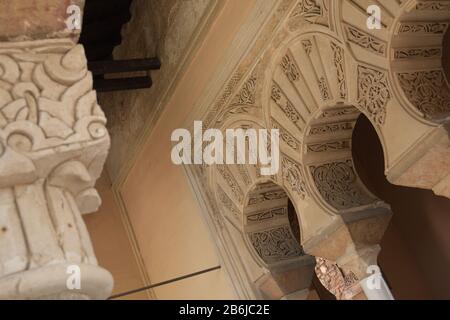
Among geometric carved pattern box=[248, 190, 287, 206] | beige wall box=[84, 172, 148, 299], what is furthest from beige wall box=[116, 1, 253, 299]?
geometric carved pattern box=[248, 190, 287, 206]

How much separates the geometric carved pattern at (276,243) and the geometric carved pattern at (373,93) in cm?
158

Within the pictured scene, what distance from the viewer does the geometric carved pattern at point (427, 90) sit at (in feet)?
12.3

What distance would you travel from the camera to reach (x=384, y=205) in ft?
15.1

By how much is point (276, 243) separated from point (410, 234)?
172 centimetres

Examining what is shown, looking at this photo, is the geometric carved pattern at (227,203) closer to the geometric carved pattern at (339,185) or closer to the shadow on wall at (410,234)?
the geometric carved pattern at (339,185)

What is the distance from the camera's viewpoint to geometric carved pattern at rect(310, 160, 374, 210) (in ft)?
15.0

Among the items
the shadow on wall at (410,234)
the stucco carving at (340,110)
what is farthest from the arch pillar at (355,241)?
the shadow on wall at (410,234)

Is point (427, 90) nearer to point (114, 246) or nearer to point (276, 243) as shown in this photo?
point (276, 243)

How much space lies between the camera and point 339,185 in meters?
4.67

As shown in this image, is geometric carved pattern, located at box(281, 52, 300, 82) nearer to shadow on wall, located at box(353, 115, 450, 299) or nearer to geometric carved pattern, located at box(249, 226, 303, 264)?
geometric carved pattern, located at box(249, 226, 303, 264)

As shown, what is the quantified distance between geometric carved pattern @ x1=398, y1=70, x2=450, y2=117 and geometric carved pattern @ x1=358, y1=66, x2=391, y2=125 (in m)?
0.12

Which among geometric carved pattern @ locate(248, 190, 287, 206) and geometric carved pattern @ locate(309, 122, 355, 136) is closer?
geometric carved pattern @ locate(309, 122, 355, 136)

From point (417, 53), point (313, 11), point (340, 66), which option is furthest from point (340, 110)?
point (417, 53)
